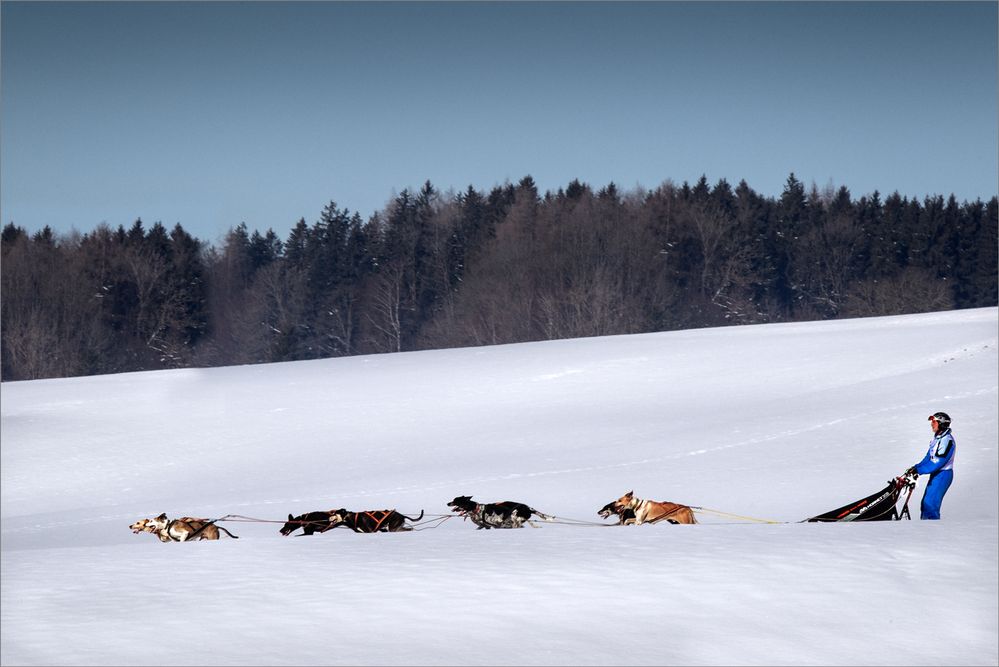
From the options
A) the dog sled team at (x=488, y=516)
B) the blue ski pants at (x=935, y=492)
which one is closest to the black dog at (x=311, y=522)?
the dog sled team at (x=488, y=516)

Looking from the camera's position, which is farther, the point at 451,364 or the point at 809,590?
the point at 451,364

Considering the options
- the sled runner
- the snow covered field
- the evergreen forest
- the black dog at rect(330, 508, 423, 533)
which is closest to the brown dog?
the snow covered field

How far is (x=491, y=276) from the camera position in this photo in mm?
60250

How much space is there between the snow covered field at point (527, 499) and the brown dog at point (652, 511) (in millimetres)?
390

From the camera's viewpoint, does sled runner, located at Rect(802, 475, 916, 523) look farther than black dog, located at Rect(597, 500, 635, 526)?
No

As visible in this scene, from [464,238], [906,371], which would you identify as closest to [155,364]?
[464,238]

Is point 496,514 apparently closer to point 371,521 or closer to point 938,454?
point 371,521

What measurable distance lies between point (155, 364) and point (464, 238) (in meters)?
17.7

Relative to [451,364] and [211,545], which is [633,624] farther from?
[451,364]

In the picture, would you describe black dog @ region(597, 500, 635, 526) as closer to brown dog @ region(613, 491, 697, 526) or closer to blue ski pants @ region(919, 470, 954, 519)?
brown dog @ region(613, 491, 697, 526)

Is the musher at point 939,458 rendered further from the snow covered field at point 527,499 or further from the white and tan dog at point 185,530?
the white and tan dog at point 185,530

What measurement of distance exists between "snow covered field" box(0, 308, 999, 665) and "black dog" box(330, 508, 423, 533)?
18cm

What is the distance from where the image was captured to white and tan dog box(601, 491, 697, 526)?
9.95m

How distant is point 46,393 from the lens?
2200 centimetres
